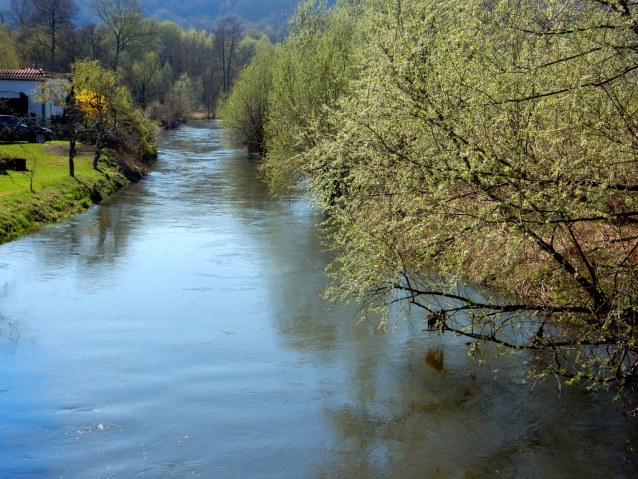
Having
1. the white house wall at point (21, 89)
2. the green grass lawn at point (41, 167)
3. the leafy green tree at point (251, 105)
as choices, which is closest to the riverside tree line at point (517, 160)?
the green grass lawn at point (41, 167)

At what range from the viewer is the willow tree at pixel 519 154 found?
856 cm

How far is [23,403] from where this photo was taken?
36.8 ft

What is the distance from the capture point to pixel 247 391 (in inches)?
469

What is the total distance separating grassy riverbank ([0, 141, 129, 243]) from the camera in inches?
933

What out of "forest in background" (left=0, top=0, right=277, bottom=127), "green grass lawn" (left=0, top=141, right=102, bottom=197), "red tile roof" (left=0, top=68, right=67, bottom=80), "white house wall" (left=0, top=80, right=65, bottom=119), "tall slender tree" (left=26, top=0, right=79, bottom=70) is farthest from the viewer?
"tall slender tree" (left=26, top=0, right=79, bottom=70)

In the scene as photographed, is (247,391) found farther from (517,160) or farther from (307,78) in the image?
(307,78)

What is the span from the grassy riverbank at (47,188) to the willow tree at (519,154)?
16763mm

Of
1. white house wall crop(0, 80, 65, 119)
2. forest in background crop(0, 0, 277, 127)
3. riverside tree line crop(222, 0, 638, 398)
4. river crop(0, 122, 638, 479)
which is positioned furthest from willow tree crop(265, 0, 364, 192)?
forest in background crop(0, 0, 277, 127)

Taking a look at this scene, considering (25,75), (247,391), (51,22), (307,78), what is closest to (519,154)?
(247,391)

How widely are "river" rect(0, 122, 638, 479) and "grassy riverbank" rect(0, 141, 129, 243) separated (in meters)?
3.74

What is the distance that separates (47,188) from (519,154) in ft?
79.8

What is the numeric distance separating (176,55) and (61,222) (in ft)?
276

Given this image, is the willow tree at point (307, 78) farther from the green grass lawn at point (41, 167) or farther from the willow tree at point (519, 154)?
the willow tree at point (519, 154)

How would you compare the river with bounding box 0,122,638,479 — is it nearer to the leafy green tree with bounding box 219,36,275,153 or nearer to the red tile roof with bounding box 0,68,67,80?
the red tile roof with bounding box 0,68,67,80
